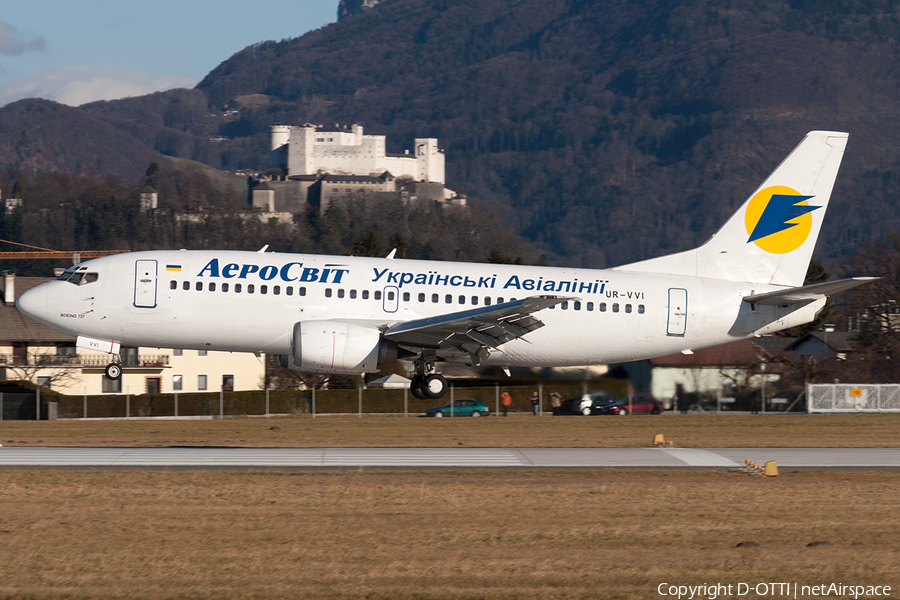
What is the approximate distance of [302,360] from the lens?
31.0 metres

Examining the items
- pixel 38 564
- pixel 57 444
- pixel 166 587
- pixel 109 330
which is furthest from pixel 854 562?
pixel 57 444

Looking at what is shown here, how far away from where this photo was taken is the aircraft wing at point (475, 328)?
30.0m

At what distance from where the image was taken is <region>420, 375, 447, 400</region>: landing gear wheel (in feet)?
107

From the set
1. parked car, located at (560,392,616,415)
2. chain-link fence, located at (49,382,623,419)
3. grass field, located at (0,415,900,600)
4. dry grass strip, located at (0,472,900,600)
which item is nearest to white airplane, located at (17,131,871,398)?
grass field, located at (0,415,900,600)

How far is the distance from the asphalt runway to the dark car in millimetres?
8182

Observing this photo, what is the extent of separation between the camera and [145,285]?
3181cm

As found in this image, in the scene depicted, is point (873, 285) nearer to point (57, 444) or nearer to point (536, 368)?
point (536, 368)

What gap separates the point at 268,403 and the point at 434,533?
43221mm

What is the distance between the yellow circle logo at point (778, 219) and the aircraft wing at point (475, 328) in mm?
8491

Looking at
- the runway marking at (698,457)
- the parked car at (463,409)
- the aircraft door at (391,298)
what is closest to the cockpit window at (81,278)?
the aircraft door at (391,298)

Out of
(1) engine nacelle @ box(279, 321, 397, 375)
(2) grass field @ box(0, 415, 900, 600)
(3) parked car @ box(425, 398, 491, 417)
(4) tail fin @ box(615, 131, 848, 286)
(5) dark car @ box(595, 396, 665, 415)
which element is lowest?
(3) parked car @ box(425, 398, 491, 417)

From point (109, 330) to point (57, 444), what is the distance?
9.83m

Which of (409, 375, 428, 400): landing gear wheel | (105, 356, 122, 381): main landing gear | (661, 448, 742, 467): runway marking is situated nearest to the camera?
(661, 448, 742, 467): runway marking

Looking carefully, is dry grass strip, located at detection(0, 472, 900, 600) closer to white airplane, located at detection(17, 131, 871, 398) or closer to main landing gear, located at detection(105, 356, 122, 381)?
main landing gear, located at detection(105, 356, 122, 381)
